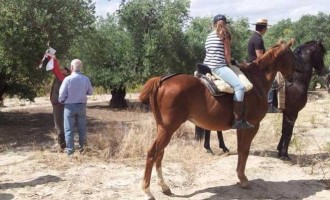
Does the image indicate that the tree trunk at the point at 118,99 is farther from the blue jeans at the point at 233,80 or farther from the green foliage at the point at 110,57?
the blue jeans at the point at 233,80

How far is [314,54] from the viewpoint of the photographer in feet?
27.8

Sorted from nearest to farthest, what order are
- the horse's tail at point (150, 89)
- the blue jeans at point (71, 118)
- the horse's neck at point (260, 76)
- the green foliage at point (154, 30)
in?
1. the horse's tail at point (150, 89)
2. the horse's neck at point (260, 76)
3. the blue jeans at point (71, 118)
4. the green foliage at point (154, 30)

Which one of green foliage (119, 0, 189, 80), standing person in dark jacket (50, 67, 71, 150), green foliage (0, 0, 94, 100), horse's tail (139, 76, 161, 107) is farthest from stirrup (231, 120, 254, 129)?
green foliage (119, 0, 189, 80)

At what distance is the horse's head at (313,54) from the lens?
8445 mm

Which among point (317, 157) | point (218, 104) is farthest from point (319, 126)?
point (218, 104)

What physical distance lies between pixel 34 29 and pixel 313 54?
5.96 meters

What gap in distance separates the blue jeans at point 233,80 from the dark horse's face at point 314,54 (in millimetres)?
2706

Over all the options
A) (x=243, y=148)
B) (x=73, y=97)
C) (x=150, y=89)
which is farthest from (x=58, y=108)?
(x=243, y=148)

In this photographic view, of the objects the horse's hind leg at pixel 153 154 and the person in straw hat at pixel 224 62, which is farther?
the person in straw hat at pixel 224 62

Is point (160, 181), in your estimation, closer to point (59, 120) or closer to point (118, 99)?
point (59, 120)

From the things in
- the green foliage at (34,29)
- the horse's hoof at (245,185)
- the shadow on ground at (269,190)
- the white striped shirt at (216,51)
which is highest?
the green foliage at (34,29)

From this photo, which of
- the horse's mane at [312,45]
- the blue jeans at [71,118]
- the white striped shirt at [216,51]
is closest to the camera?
the white striped shirt at [216,51]

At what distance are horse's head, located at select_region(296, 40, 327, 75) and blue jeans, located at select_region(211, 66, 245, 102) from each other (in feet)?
8.82

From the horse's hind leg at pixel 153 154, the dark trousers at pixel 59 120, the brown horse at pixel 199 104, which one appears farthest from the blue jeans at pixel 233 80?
the dark trousers at pixel 59 120
